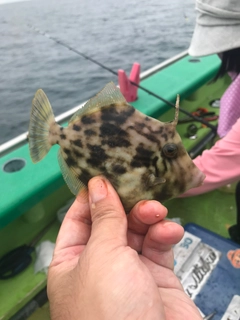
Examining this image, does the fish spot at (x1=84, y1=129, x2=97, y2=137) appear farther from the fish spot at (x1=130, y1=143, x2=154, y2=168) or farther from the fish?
the fish spot at (x1=130, y1=143, x2=154, y2=168)

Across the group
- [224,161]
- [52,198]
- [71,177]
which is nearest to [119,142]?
[71,177]

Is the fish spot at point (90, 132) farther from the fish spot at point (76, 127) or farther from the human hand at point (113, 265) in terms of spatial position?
the human hand at point (113, 265)

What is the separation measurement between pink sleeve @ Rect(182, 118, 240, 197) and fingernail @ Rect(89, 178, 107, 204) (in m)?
1.06

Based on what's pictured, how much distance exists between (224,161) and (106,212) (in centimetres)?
110

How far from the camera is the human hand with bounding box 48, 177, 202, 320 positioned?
2.97 ft

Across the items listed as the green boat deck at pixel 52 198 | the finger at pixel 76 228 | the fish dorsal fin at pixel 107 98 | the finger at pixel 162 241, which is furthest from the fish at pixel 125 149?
the green boat deck at pixel 52 198

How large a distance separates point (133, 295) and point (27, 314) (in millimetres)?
1359

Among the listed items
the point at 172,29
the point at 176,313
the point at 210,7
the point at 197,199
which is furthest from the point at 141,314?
the point at 172,29

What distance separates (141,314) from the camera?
2.91 feet

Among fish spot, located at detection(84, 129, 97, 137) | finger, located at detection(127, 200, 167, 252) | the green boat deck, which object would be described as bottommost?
the green boat deck

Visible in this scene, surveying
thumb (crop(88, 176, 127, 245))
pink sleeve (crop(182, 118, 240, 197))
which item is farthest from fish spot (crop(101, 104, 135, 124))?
pink sleeve (crop(182, 118, 240, 197))

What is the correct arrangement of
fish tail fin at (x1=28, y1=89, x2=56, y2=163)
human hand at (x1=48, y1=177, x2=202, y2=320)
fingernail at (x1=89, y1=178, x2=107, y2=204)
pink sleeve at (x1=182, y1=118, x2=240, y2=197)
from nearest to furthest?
human hand at (x1=48, y1=177, x2=202, y2=320), fingernail at (x1=89, y1=178, x2=107, y2=204), fish tail fin at (x1=28, y1=89, x2=56, y2=163), pink sleeve at (x1=182, y1=118, x2=240, y2=197)

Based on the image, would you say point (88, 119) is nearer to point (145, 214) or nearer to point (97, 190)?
point (97, 190)

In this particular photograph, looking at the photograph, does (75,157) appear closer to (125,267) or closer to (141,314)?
(125,267)
